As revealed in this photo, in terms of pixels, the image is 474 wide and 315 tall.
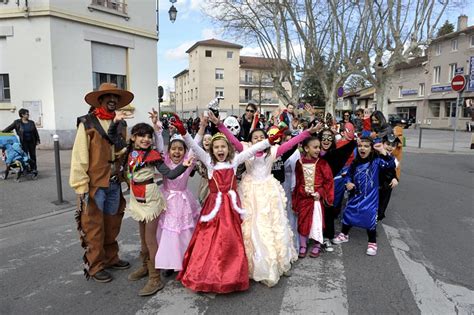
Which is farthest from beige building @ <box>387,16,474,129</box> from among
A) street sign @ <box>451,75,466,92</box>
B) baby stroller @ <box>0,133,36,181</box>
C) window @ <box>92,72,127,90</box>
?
baby stroller @ <box>0,133,36,181</box>

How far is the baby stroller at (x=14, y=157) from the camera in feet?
27.6

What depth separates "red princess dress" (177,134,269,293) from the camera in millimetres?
3168

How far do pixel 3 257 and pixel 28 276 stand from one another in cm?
80

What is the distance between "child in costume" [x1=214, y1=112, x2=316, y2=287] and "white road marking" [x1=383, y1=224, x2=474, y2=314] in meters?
1.25

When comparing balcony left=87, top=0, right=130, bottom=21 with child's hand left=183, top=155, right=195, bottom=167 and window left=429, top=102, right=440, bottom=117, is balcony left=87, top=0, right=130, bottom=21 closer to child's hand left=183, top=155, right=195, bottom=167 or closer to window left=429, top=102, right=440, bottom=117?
child's hand left=183, top=155, right=195, bottom=167

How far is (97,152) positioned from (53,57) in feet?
38.4

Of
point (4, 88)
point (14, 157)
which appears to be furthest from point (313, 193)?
point (4, 88)

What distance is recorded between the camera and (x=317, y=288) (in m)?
3.42

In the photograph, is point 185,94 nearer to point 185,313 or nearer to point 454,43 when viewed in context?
point 454,43

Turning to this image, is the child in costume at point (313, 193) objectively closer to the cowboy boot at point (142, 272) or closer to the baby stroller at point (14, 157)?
the cowboy boot at point (142, 272)

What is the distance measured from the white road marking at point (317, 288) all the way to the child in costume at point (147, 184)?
51.4 inches

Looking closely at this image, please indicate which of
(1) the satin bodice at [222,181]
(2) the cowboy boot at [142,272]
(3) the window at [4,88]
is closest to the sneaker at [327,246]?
(1) the satin bodice at [222,181]

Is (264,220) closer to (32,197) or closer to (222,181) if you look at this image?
(222,181)

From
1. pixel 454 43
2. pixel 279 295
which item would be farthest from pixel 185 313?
pixel 454 43
